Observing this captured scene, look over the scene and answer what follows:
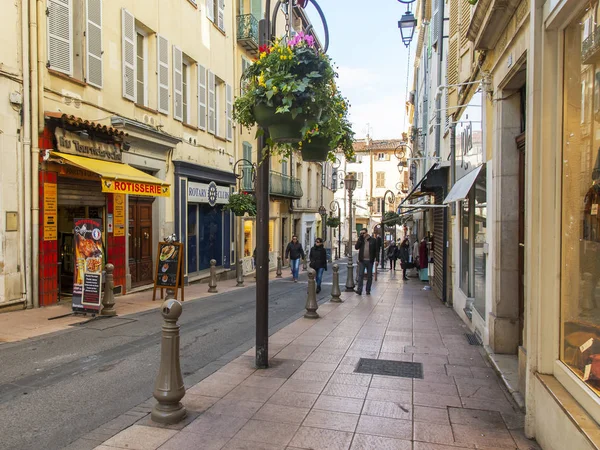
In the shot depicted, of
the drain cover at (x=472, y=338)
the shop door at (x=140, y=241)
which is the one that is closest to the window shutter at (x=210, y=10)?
the shop door at (x=140, y=241)

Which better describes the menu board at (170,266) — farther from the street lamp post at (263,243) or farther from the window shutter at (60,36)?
the street lamp post at (263,243)

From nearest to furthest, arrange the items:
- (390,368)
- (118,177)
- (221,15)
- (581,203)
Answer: (581,203) → (390,368) → (118,177) → (221,15)

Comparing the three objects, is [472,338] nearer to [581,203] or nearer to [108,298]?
[581,203]

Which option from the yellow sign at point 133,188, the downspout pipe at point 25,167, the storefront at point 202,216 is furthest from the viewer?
the storefront at point 202,216

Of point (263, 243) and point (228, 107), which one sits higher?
point (228, 107)

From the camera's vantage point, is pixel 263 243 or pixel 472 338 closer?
pixel 263 243

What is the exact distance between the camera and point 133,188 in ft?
34.6

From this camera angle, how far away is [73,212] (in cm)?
1116

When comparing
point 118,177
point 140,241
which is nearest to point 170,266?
point 118,177

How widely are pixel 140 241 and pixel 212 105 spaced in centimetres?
641

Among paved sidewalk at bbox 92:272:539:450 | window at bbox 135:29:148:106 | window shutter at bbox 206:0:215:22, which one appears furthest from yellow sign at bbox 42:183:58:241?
window shutter at bbox 206:0:215:22

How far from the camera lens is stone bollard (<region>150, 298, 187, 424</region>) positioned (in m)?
3.99

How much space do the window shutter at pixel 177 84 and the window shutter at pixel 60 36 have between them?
4.34m

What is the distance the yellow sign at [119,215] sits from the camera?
11.8 metres
